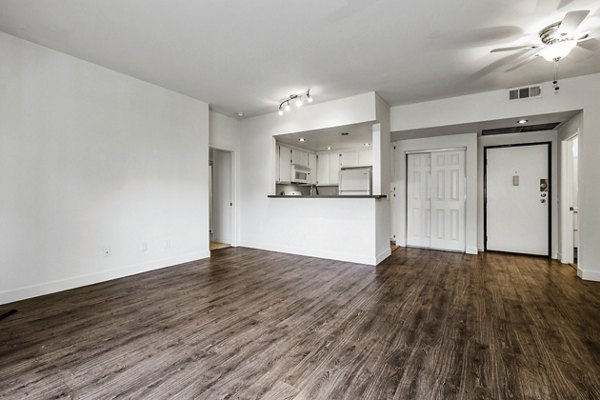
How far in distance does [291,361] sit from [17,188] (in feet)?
10.8

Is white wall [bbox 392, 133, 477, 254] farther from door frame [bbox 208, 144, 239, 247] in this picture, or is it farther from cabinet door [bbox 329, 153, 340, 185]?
door frame [bbox 208, 144, 239, 247]

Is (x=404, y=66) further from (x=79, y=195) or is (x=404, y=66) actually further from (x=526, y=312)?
(x=79, y=195)

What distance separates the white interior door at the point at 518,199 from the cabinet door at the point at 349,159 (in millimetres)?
2768

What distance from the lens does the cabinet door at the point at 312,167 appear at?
22.9 ft

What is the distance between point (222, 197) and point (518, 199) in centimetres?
591

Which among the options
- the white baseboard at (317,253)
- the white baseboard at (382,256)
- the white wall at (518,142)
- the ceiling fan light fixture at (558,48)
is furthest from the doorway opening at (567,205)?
the white baseboard at (317,253)

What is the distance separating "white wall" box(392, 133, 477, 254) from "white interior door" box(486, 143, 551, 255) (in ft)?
1.67

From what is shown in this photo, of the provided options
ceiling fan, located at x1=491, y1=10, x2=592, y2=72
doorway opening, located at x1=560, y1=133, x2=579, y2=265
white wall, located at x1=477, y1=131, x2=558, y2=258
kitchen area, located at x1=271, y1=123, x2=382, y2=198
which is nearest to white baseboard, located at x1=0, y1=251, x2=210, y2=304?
kitchen area, located at x1=271, y1=123, x2=382, y2=198

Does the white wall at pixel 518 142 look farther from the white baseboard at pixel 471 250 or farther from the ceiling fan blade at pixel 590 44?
the ceiling fan blade at pixel 590 44

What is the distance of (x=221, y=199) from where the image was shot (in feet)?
20.2

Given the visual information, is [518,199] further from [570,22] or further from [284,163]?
[284,163]

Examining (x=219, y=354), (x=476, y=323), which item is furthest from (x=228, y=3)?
(x=476, y=323)

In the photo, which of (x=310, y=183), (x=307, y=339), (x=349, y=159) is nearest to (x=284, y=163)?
(x=310, y=183)

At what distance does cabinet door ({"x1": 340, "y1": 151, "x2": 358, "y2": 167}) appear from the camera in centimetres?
693
